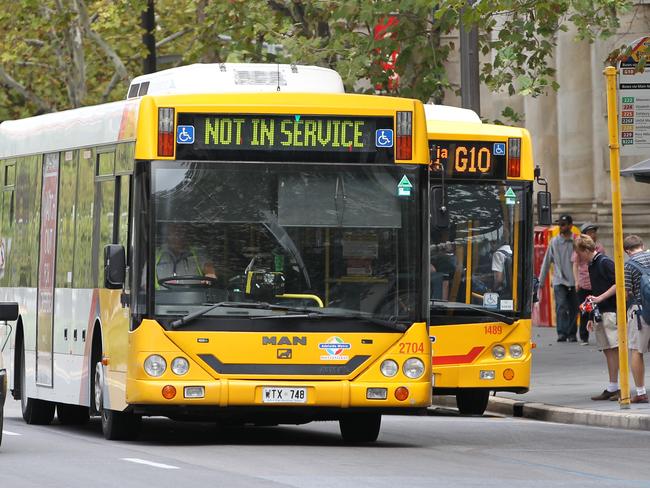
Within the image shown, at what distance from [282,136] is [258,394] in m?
1.99

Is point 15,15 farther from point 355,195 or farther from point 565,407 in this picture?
point 355,195

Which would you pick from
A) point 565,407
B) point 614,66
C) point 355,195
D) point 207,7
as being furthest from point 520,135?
point 207,7

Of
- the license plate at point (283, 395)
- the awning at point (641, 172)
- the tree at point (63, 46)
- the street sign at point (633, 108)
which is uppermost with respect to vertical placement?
the tree at point (63, 46)

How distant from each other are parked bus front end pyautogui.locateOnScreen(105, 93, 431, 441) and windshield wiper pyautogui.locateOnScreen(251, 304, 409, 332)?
11mm

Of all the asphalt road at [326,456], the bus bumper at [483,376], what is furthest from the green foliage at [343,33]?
the asphalt road at [326,456]

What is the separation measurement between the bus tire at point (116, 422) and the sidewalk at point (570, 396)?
4.99 metres

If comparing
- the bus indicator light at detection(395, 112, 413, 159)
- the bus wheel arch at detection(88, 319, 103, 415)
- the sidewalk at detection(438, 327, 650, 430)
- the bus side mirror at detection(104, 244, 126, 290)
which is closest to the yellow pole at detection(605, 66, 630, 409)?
the sidewalk at detection(438, 327, 650, 430)

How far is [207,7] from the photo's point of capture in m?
32.1

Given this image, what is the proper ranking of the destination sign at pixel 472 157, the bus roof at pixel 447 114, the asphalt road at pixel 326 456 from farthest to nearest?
the bus roof at pixel 447 114
the destination sign at pixel 472 157
the asphalt road at pixel 326 456

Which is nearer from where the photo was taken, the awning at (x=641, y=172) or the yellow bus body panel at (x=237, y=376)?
the yellow bus body panel at (x=237, y=376)

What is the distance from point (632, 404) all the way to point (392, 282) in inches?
214

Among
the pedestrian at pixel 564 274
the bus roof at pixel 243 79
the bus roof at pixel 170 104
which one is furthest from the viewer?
the pedestrian at pixel 564 274

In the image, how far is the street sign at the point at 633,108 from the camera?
18219 mm

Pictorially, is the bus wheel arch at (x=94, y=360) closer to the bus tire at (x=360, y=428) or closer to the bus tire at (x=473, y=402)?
the bus tire at (x=360, y=428)
